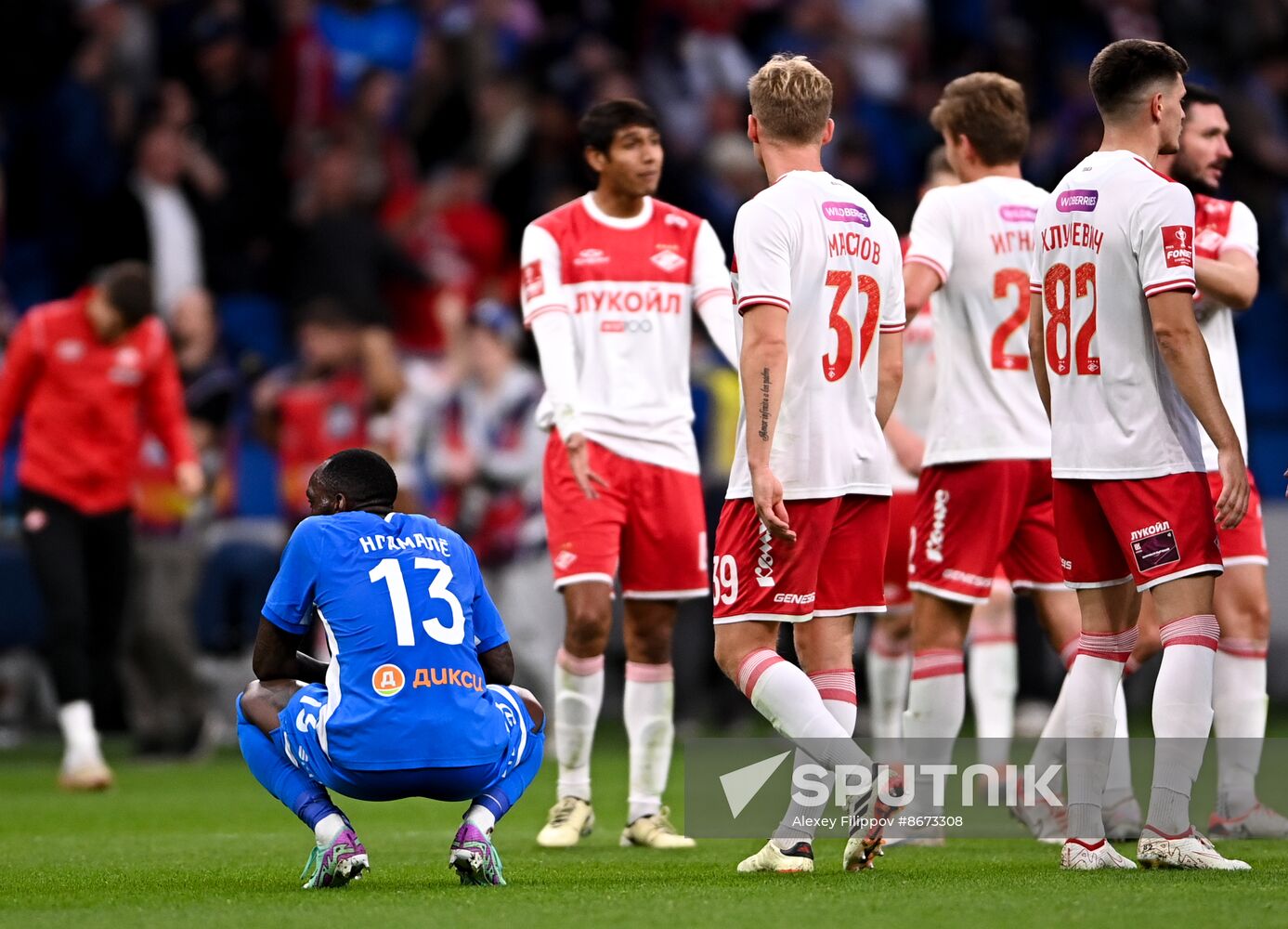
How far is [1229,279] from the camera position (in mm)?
6711

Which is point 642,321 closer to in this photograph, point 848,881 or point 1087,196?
point 1087,196

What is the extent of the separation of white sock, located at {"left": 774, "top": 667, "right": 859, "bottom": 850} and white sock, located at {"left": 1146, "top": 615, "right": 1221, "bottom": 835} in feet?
2.95

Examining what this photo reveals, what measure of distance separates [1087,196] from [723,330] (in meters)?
1.90

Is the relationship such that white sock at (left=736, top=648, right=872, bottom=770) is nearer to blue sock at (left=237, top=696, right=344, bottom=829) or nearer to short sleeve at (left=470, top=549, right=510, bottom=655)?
short sleeve at (left=470, top=549, right=510, bottom=655)

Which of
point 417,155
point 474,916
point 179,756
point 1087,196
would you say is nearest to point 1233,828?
point 1087,196

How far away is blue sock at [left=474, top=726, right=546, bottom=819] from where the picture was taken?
19.3ft

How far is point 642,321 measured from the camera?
7.79m

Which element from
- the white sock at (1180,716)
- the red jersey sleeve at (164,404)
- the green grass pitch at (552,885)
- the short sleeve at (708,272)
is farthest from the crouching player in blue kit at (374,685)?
the red jersey sleeve at (164,404)

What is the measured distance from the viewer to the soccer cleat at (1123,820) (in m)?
7.27

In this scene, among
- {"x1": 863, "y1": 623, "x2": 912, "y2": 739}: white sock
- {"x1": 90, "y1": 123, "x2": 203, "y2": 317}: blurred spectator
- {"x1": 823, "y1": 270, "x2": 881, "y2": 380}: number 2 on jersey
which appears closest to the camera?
{"x1": 823, "y1": 270, "x2": 881, "y2": 380}: number 2 on jersey

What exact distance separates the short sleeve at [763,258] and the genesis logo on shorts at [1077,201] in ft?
2.76

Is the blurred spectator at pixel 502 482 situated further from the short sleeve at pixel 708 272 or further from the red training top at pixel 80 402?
the short sleeve at pixel 708 272

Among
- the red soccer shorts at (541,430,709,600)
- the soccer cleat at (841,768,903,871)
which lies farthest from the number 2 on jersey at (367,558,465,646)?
the red soccer shorts at (541,430,709,600)

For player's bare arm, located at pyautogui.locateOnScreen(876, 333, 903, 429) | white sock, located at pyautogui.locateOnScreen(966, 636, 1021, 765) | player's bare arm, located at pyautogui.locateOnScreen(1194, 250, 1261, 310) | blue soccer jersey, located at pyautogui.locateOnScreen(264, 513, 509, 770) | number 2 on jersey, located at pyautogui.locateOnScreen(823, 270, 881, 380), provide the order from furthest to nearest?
white sock, located at pyautogui.locateOnScreen(966, 636, 1021, 765)
player's bare arm, located at pyautogui.locateOnScreen(1194, 250, 1261, 310)
player's bare arm, located at pyautogui.locateOnScreen(876, 333, 903, 429)
number 2 on jersey, located at pyautogui.locateOnScreen(823, 270, 881, 380)
blue soccer jersey, located at pyautogui.locateOnScreen(264, 513, 509, 770)
